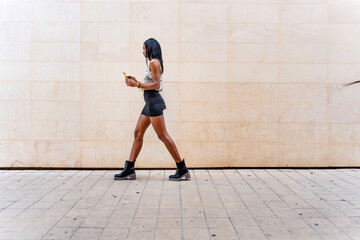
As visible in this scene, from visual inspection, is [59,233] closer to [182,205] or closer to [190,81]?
[182,205]

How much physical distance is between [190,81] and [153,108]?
3.58 ft

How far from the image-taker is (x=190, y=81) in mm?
5715

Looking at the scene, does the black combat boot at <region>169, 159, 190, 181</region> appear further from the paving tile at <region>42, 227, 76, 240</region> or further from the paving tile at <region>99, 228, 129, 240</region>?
the paving tile at <region>42, 227, 76, 240</region>

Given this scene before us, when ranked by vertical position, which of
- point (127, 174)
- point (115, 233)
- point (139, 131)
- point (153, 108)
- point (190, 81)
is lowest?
point (115, 233)

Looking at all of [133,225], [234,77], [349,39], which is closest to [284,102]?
[234,77]

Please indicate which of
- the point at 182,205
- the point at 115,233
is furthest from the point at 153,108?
the point at 115,233

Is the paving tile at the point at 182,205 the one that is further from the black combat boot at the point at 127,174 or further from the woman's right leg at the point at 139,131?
the woman's right leg at the point at 139,131

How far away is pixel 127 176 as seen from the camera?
5043 millimetres

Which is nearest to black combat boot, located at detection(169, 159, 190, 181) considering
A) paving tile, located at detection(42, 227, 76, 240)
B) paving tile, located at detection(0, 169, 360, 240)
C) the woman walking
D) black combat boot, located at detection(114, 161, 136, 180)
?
the woman walking

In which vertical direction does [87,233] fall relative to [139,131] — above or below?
below

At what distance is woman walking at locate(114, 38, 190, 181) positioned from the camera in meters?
4.82

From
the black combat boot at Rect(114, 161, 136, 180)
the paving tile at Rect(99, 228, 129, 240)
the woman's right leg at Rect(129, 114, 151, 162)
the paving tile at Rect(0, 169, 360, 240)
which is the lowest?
the paving tile at Rect(99, 228, 129, 240)

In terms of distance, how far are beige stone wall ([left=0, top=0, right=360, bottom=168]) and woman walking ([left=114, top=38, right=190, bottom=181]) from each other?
71 cm

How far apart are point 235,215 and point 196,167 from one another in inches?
91.3
